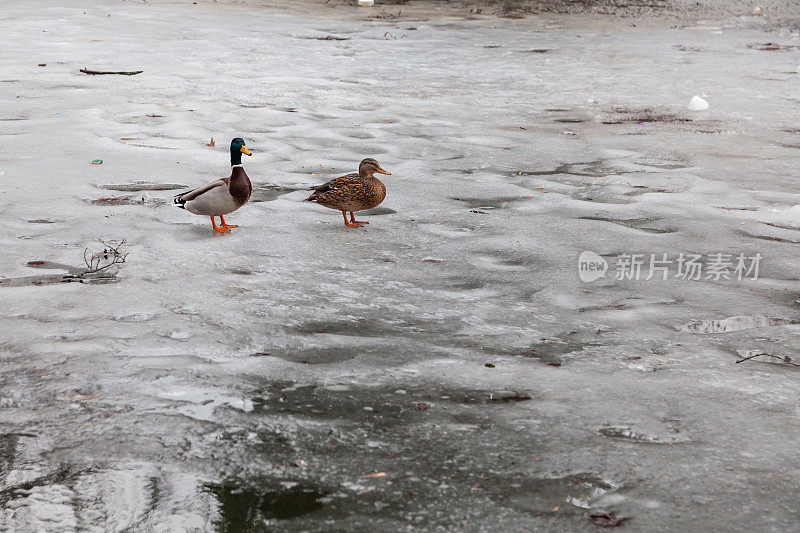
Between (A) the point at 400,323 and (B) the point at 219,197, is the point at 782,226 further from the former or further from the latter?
(B) the point at 219,197

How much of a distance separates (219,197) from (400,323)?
6.27ft

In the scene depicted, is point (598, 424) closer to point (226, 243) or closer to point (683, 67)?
point (226, 243)

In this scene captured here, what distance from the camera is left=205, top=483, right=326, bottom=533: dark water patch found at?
2619 millimetres

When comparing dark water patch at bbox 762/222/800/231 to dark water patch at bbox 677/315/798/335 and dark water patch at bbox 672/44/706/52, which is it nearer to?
dark water patch at bbox 677/315/798/335

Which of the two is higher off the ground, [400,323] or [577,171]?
[577,171]

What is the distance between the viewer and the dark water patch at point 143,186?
6.32 m

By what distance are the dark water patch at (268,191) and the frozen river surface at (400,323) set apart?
46 mm

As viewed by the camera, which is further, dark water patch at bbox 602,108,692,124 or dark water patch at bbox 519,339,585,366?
dark water patch at bbox 602,108,692,124

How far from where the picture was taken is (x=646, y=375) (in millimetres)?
3637

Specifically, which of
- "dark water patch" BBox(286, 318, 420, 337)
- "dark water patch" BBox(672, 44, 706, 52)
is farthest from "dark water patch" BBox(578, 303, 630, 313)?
"dark water patch" BBox(672, 44, 706, 52)

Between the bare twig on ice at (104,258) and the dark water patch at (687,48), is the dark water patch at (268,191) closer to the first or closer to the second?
the bare twig on ice at (104,258)

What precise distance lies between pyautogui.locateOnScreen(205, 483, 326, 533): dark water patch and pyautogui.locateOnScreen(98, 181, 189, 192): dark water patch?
406 cm

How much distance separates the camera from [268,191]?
6504mm

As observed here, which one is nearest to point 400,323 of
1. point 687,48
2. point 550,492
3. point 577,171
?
point 550,492
